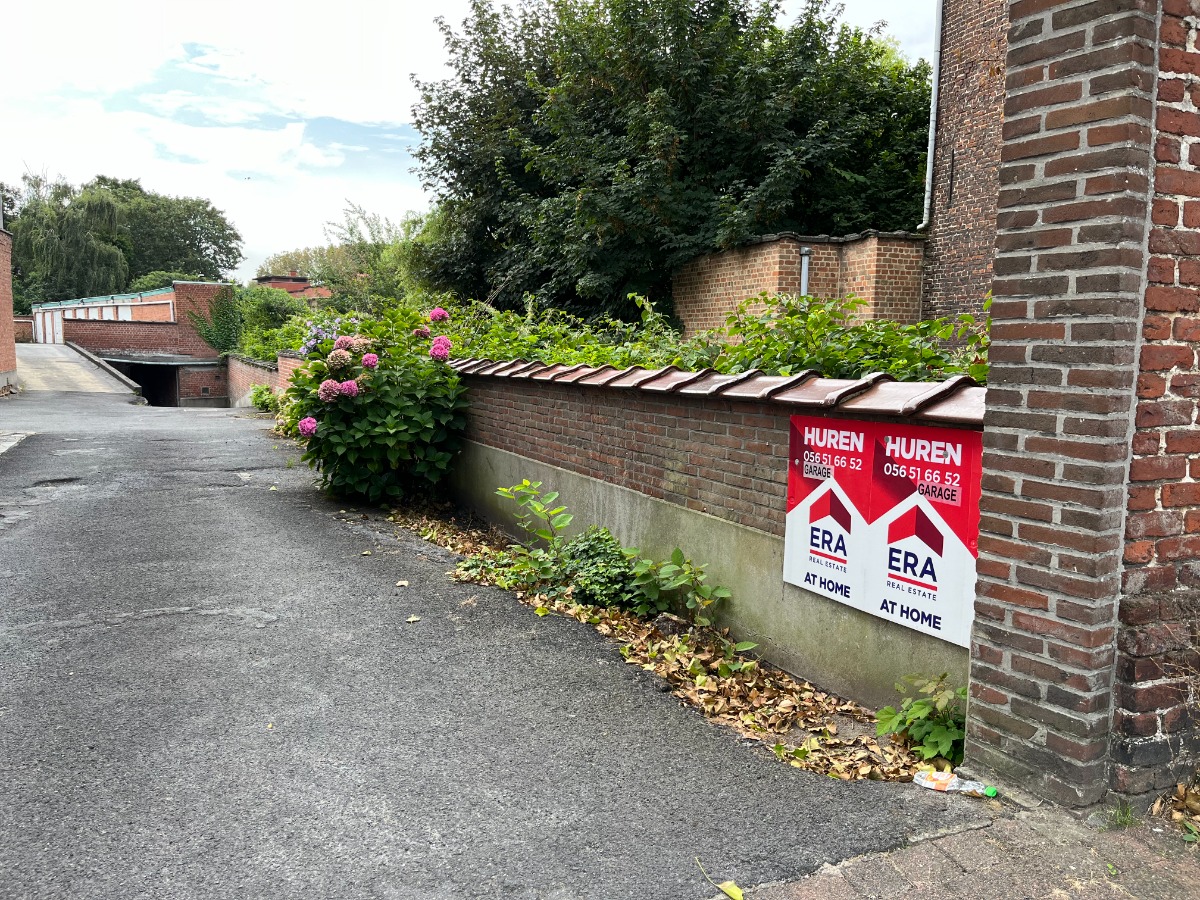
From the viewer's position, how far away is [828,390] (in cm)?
414

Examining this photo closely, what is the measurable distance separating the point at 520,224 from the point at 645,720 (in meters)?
16.7

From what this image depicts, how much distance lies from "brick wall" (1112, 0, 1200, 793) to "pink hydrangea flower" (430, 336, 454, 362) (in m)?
6.78

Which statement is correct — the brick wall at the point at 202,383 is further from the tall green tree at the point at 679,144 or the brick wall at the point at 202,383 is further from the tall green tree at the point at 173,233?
the tall green tree at the point at 173,233

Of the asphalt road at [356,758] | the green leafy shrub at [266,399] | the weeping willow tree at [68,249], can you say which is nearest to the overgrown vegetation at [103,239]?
the weeping willow tree at [68,249]

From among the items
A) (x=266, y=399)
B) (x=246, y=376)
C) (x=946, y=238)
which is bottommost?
(x=266, y=399)

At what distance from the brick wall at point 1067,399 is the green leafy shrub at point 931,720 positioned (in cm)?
28

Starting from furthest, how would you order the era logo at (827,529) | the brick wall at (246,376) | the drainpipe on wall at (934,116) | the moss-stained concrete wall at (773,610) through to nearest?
1. the brick wall at (246,376)
2. the drainpipe on wall at (934,116)
3. the era logo at (827,529)
4. the moss-stained concrete wall at (773,610)

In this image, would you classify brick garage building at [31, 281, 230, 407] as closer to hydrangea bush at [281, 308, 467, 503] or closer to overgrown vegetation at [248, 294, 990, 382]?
hydrangea bush at [281, 308, 467, 503]

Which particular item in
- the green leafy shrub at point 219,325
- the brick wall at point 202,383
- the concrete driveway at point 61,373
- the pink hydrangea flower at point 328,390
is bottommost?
the brick wall at point 202,383

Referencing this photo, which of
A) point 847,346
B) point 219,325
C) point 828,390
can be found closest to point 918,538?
point 828,390

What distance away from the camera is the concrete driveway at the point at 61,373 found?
26453 mm

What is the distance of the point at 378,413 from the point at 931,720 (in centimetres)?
619

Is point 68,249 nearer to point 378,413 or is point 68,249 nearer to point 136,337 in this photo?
point 136,337

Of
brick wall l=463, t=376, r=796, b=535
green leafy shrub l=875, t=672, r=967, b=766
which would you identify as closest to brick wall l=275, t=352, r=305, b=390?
brick wall l=463, t=376, r=796, b=535
